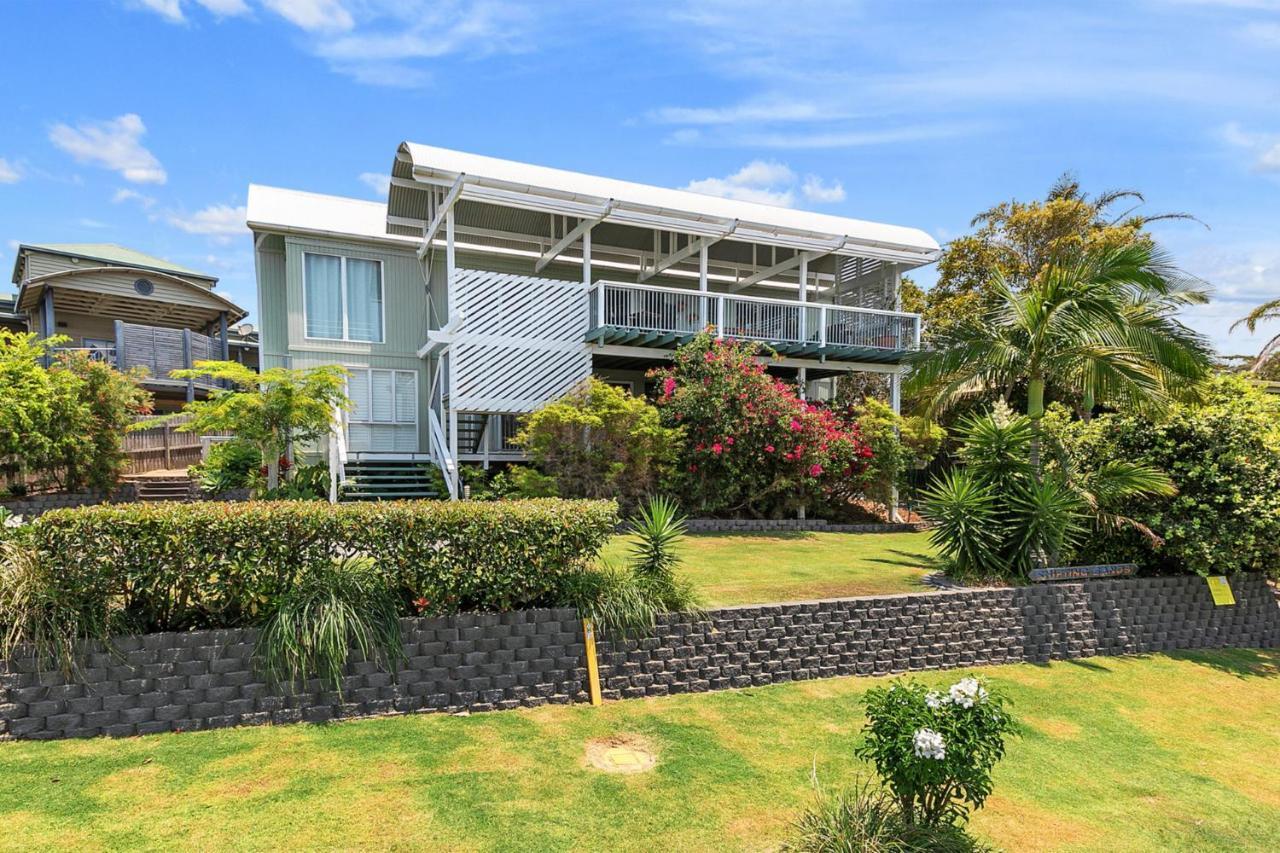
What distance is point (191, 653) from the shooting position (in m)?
5.05

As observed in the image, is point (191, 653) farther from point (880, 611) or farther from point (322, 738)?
point (880, 611)

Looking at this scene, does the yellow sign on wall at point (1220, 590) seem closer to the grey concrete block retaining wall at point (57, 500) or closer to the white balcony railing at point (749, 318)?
the white balcony railing at point (749, 318)

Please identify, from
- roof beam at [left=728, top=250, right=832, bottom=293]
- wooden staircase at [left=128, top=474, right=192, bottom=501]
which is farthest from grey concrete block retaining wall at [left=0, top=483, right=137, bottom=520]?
roof beam at [left=728, top=250, right=832, bottom=293]

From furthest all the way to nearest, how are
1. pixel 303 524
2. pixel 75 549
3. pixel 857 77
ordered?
pixel 857 77
pixel 303 524
pixel 75 549

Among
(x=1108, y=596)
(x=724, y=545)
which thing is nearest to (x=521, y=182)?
(x=724, y=545)

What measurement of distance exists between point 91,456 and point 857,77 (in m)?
13.8

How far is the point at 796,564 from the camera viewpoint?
9.51m

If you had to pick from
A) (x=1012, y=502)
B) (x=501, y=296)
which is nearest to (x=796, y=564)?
(x=1012, y=502)

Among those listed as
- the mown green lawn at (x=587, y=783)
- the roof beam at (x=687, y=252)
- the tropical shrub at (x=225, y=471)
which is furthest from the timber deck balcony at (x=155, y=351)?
Answer: the mown green lawn at (x=587, y=783)

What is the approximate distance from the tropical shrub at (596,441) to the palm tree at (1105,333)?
215 inches

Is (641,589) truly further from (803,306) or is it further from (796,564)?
(803,306)

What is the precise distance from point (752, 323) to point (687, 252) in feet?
7.96

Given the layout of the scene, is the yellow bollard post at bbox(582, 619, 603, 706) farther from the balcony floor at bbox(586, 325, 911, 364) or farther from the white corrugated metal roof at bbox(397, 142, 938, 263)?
the white corrugated metal roof at bbox(397, 142, 938, 263)

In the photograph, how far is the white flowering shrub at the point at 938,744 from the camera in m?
3.13
